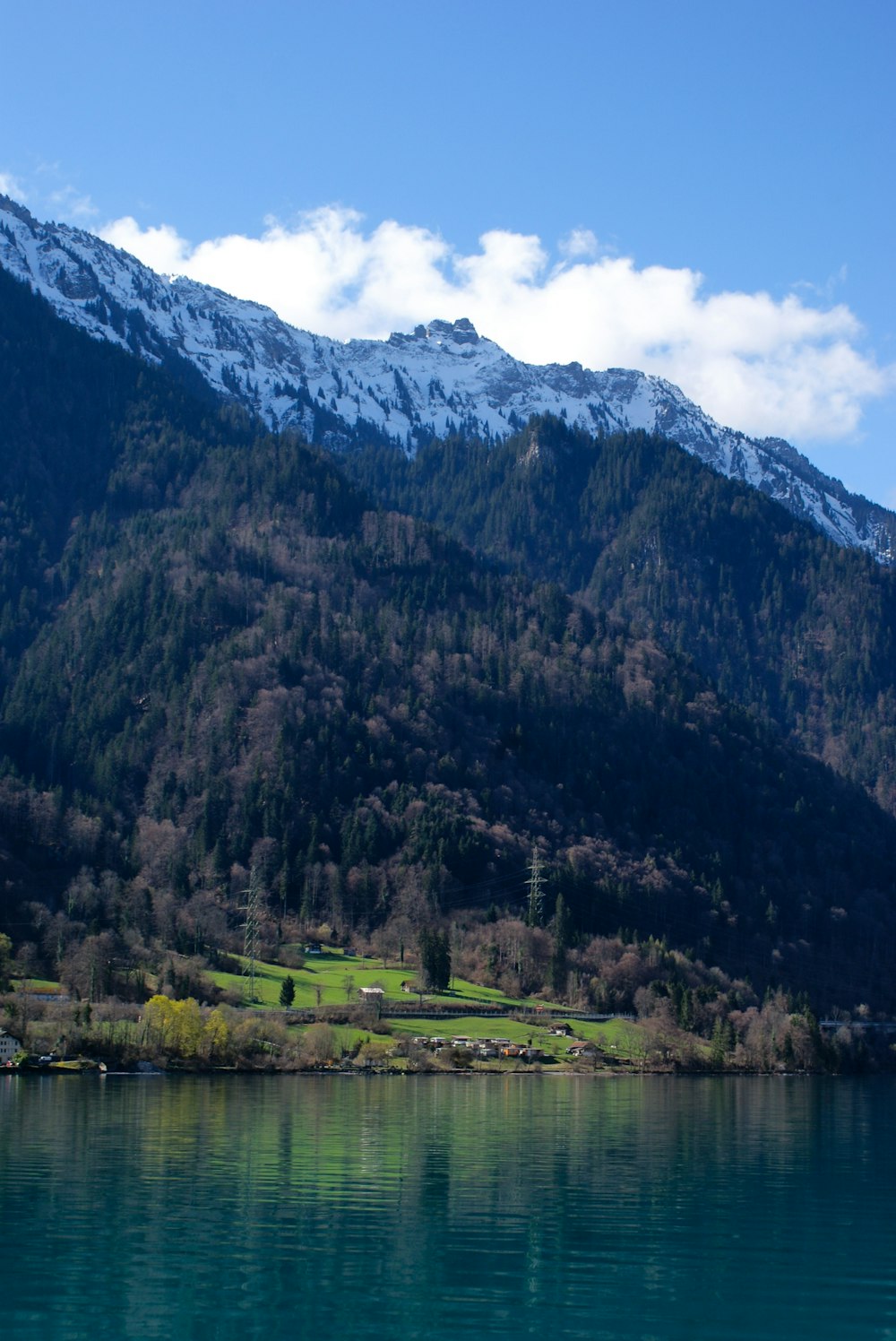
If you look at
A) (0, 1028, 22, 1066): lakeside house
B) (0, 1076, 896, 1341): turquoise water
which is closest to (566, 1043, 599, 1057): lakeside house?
(0, 1028, 22, 1066): lakeside house

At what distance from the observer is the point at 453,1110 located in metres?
111

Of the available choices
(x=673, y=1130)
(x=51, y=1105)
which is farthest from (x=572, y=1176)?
(x=51, y=1105)

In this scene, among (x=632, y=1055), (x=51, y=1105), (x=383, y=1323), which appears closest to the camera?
(x=383, y=1323)

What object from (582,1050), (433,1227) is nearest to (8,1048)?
(582,1050)

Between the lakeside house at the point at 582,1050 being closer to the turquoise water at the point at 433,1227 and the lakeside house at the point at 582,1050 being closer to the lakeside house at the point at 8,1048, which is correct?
the lakeside house at the point at 8,1048

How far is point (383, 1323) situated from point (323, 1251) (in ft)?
31.2

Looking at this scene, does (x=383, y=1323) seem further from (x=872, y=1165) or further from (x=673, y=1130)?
(x=673, y=1130)

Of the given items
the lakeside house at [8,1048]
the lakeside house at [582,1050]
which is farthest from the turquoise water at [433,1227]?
the lakeside house at [582,1050]

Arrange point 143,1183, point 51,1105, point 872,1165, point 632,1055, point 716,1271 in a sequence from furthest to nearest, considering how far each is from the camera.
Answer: point 632,1055 < point 51,1105 < point 872,1165 < point 143,1183 < point 716,1271

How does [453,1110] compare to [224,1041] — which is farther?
[224,1041]

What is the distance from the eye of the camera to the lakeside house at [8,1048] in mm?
146500

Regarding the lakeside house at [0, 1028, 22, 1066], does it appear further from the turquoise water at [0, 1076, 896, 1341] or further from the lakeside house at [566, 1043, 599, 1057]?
the lakeside house at [566, 1043, 599, 1057]

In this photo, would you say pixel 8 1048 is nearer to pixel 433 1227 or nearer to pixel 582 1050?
pixel 582 1050

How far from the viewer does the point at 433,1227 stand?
57.3 meters
